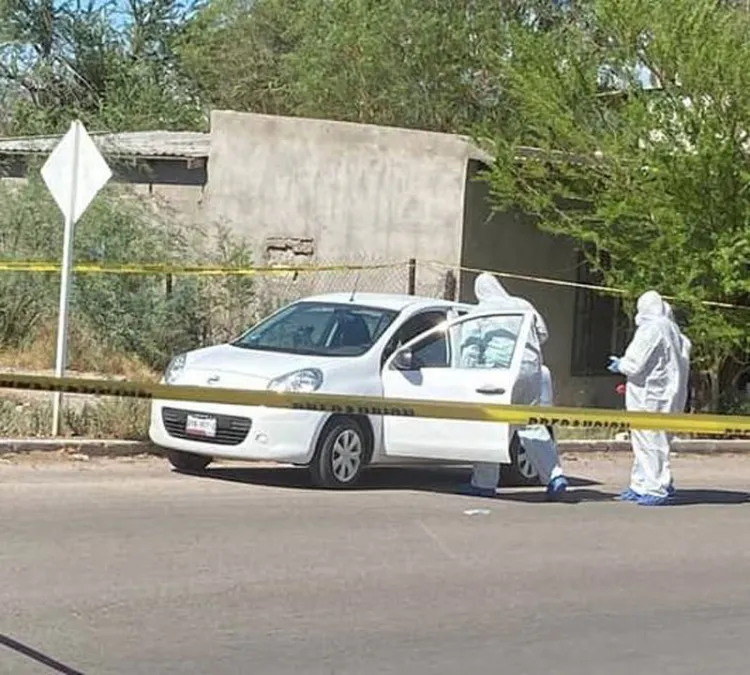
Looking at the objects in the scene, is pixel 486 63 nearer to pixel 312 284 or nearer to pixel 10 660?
pixel 312 284

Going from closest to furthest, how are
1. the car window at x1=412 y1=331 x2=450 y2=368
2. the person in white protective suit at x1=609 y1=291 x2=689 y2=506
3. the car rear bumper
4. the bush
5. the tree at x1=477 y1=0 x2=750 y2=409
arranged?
the car rear bumper → the person in white protective suit at x1=609 y1=291 x2=689 y2=506 → the car window at x1=412 y1=331 x2=450 y2=368 → the tree at x1=477 y1=0 x2=750 y2=409 → the bush

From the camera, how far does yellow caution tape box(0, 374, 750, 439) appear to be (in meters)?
7.78

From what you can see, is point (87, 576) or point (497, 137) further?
point (497, 137)

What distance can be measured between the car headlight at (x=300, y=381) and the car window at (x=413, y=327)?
2.32ft

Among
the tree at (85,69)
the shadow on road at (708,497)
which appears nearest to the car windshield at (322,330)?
the shadow on road at (708,497)

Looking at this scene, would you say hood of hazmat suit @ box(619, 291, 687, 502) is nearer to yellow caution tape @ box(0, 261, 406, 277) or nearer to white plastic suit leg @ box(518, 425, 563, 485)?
white plastic suit leg @ box(518, 425, 563, 485)

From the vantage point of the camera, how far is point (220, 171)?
838 inches

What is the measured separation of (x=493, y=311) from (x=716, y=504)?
8.27 ft

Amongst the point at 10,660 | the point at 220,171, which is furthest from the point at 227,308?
the point at 10,660

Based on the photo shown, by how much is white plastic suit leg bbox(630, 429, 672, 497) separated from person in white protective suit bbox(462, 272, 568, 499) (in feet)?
2.08

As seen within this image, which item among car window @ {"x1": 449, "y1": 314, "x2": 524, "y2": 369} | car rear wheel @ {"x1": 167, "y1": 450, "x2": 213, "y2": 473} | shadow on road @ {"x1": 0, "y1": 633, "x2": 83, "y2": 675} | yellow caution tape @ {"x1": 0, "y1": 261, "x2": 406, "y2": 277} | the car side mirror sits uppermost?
yellow caution tape @ {"x1": 0, "y1": 261, "x2": 406, "y2": 277}

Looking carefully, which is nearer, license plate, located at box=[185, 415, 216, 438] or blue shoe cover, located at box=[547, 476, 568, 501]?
license plate, located at box=[185, 415, 216, 438]

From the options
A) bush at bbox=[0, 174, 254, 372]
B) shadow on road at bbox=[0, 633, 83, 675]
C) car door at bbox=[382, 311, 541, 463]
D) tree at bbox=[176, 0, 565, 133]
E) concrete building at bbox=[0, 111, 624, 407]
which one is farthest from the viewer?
tree at bbox=[176, 0, 565, 133]

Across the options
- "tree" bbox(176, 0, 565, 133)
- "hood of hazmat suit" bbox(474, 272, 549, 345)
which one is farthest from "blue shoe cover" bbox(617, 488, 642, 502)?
"tree" bbox(176, 0, 565, 133)
